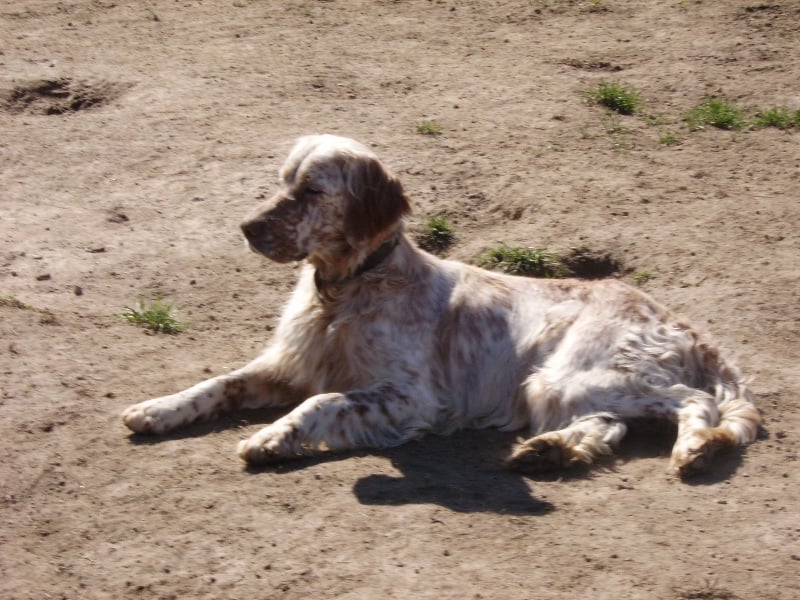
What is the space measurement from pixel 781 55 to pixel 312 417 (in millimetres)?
6338

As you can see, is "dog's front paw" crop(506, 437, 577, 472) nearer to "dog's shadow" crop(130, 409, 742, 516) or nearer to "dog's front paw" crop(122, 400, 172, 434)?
"dog's shadow" crop(130, 409, 742, 516)

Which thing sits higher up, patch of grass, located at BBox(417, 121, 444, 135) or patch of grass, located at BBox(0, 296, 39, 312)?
patch of grass, located at BBox(417, 121, 444, 135)

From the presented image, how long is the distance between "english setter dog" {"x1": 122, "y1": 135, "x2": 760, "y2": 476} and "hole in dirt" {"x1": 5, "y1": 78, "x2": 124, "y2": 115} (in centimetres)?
411

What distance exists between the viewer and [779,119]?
9.30 meters

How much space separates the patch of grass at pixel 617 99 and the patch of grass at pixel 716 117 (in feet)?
1.33

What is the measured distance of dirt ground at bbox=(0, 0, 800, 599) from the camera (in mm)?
4691

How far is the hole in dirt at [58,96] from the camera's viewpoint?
987cm

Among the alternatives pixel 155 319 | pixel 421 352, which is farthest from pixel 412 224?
pixel 421 352

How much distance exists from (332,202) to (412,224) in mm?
2080

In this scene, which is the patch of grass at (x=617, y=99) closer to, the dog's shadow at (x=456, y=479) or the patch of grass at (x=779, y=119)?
the patch of grass at (x=779, y=119)

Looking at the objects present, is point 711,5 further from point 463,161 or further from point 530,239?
point 530,239

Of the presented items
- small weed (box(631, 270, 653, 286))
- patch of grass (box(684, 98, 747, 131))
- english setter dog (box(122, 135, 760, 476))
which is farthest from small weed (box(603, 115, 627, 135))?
english setter dog (box(122, 135, 760, 476))

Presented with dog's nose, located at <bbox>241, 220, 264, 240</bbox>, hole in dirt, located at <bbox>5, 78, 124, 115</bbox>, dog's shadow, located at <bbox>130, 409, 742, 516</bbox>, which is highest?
dog's nose, located at <bbox>241, 220, 264, 240</bbox>

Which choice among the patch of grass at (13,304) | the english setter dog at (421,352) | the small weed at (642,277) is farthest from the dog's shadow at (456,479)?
the patch of grass at (13,304)
